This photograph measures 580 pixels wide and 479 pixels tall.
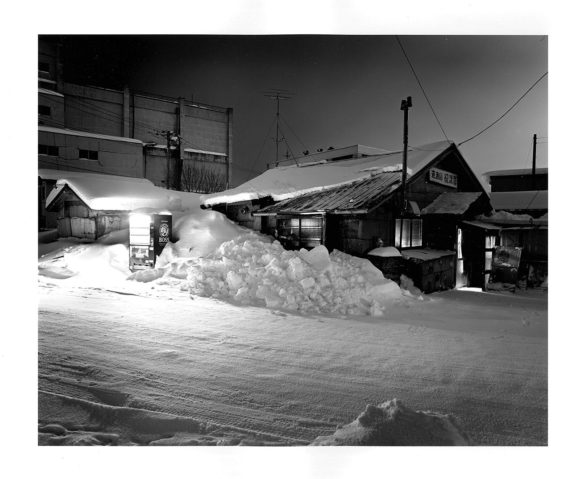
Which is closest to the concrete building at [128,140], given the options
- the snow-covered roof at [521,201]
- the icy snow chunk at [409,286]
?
the icy snow chunk at [409,286]

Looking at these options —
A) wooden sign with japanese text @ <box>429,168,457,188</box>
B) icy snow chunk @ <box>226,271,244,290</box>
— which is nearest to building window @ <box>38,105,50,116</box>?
icy snow chunk @ <box>226,271,244,290</box>

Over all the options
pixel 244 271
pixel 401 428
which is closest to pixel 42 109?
pixel 244 271

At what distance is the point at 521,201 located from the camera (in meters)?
13.6

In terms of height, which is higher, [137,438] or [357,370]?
[357,370]

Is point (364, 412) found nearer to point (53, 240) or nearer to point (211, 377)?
point (211, 377)

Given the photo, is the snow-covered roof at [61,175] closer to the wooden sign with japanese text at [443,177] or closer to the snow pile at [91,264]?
the snow pile at [91,264]

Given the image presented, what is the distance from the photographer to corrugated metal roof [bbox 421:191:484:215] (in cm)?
953

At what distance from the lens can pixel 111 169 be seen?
531 inches

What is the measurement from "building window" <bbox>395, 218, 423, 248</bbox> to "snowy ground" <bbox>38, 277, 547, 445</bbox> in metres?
3.90

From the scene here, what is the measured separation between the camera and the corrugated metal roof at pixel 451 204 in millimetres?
9531

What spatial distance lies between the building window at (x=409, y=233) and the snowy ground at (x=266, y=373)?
3901 mm

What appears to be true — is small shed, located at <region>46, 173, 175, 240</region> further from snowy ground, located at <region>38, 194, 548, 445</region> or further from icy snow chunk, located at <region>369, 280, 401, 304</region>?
icy snow chunk, located at <region>369, 280, 401, 304</region>
